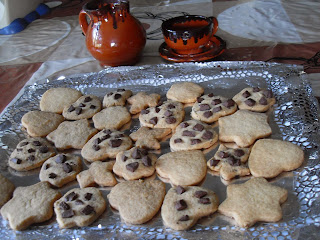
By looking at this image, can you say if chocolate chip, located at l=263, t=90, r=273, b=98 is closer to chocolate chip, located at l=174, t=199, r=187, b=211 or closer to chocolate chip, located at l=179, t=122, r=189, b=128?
chocolate chip, located at l=179, t=122, r=189, b=128

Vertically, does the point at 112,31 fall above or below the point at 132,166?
above

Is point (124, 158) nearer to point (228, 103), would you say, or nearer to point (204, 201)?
point (204, 201)

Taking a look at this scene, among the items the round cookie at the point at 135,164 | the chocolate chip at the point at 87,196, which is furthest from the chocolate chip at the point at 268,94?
the chocolate chip at the point at 87,196

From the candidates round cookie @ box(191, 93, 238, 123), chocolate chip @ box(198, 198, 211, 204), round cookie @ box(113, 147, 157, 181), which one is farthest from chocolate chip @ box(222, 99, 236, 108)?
chocolate chip @ box(198, 198, 211, 204)

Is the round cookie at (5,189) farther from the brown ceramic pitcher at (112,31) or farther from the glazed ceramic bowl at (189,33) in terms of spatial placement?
the glazed ceramic bowl at (189,33)

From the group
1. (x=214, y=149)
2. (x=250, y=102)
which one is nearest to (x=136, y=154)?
(x=214, y=149)

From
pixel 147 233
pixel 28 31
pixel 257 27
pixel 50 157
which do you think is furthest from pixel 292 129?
pixel 28 31
